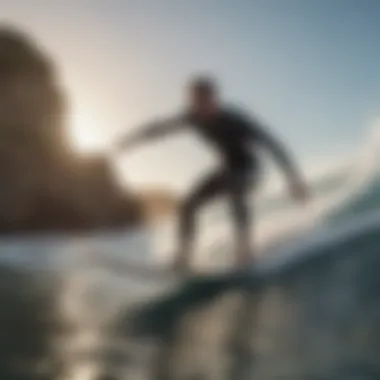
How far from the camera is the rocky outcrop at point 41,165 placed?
1125mm

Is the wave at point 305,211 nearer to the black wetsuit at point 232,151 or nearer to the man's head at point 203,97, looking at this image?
the black wetsuit at point 232,151

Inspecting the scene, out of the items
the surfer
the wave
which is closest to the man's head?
the surfer

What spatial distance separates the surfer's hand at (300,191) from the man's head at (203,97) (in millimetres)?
145

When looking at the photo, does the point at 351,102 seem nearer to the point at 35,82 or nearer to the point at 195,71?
the point at 195,71

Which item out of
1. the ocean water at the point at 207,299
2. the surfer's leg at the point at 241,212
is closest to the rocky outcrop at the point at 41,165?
the ocean water at the point at 207,299

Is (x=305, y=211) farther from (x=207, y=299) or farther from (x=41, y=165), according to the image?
(x=41, y=165)

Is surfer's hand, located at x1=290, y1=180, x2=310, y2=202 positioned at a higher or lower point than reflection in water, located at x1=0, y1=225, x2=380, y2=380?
higher

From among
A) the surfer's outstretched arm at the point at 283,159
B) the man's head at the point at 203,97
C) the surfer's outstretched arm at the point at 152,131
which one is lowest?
the surfer's outstretched arm at the point at 283,159

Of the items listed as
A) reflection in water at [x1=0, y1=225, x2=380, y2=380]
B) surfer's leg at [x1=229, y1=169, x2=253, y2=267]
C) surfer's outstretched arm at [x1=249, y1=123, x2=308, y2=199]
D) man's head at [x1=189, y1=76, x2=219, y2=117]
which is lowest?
reflection in water at [x1=0, y1=225, x2=380, y2=380]

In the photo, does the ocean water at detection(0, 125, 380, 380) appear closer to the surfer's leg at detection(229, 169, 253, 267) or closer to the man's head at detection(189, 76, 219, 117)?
the surfer's leg at detection(229, 169, 253, 267)

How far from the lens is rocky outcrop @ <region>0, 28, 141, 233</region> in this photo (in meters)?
1.12

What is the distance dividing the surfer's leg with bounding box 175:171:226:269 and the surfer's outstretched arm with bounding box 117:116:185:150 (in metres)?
0.08

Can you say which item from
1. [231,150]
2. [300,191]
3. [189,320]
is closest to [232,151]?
[231,150]

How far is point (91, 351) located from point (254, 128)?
1.18 ft
